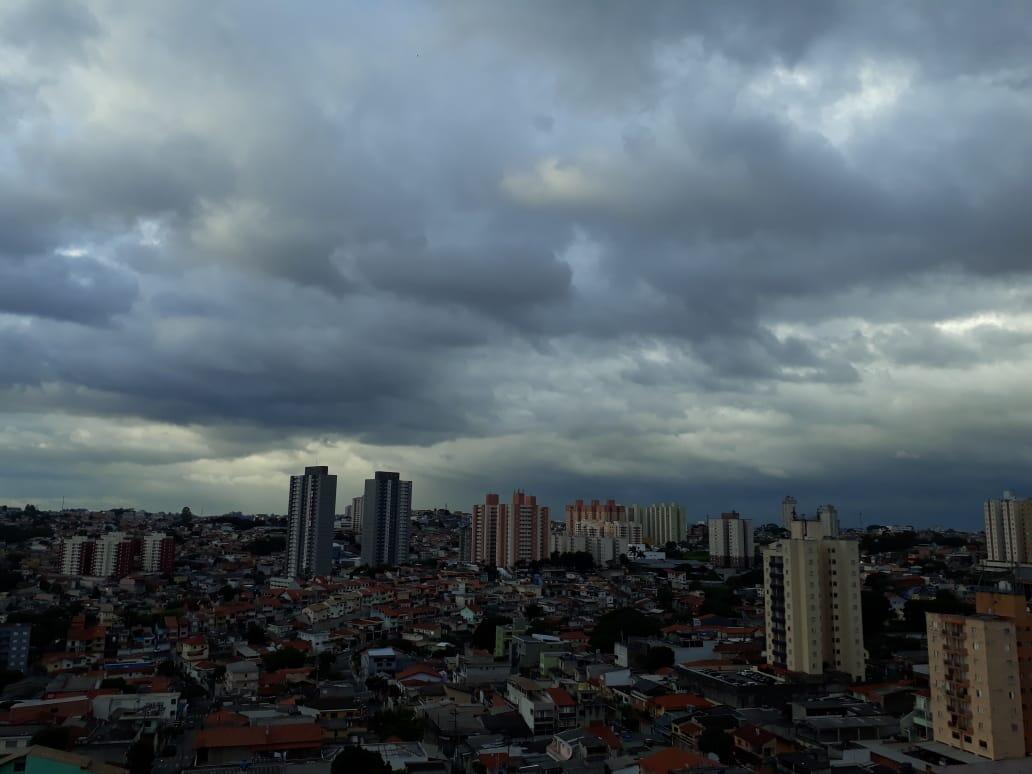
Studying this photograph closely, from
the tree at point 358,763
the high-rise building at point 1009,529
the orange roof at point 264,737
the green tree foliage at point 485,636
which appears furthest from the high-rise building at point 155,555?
the high-rise building at point 1009,529

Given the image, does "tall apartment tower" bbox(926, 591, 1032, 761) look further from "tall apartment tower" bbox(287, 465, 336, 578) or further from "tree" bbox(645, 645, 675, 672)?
"tall apartment tower" bbox(287, 465, 336, 578)

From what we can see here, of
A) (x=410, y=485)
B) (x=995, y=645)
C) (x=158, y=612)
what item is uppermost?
(x=410, y=485)

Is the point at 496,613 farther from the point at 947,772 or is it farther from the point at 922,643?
the point at 947,772

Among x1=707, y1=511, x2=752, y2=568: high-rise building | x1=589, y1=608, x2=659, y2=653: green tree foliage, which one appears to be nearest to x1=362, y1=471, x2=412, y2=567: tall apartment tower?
x1=707, y1=511, x2=752, y2=568: high-rise building

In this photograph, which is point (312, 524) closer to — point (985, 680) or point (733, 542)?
point (733, 542)

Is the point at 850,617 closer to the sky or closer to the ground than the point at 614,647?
closer to the sky

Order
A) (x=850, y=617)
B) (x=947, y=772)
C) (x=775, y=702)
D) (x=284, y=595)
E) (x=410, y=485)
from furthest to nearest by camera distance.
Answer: (x=410, y=485) < (x=284, y=595) < (x=850, y=617) < (x=775, y=702) < (x=947, y=772)

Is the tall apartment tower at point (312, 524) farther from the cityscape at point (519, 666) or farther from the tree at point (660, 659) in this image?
the tree at point (660, 659)

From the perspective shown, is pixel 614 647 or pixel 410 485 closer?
pixel 614 647

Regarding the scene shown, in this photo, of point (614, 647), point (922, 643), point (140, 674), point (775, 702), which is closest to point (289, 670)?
point (140, 674)
